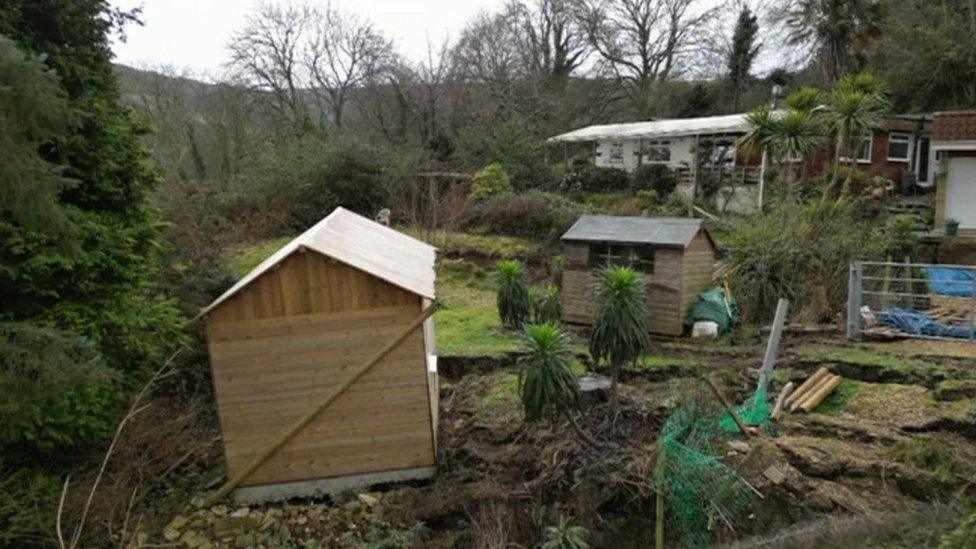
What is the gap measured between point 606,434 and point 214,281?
686 cm

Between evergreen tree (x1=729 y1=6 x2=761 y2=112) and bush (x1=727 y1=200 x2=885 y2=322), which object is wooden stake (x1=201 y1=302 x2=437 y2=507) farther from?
evergreen tree (x1=729 y1=6 x2=761 y2=112)

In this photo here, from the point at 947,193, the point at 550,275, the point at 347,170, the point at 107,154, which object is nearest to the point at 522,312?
the point at 550,275

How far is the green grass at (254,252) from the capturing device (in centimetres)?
1727

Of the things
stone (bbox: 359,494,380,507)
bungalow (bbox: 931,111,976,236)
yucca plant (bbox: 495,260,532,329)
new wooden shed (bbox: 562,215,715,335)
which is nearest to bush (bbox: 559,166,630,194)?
bungalow (bbox: 931,111,976,236)

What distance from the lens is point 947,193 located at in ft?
60.2

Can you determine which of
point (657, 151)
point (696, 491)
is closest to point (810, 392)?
point (696, 491)

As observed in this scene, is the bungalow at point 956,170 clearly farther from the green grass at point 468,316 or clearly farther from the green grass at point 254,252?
the green grass at point 254,252

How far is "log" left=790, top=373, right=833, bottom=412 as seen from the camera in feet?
27.3

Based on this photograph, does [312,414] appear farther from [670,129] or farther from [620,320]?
[670,129]

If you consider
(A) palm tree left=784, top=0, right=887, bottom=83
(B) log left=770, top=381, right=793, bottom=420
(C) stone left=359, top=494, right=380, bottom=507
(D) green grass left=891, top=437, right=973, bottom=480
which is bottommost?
(C) stone left=359, top=494, right=380, bottom=507

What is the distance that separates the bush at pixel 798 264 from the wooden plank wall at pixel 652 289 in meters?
1.95

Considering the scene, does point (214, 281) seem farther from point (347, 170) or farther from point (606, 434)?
point (347, 170)

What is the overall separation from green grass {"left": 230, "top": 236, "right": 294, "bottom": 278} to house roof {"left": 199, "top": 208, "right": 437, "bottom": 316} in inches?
Result: 293

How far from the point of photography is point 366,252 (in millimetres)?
7934
